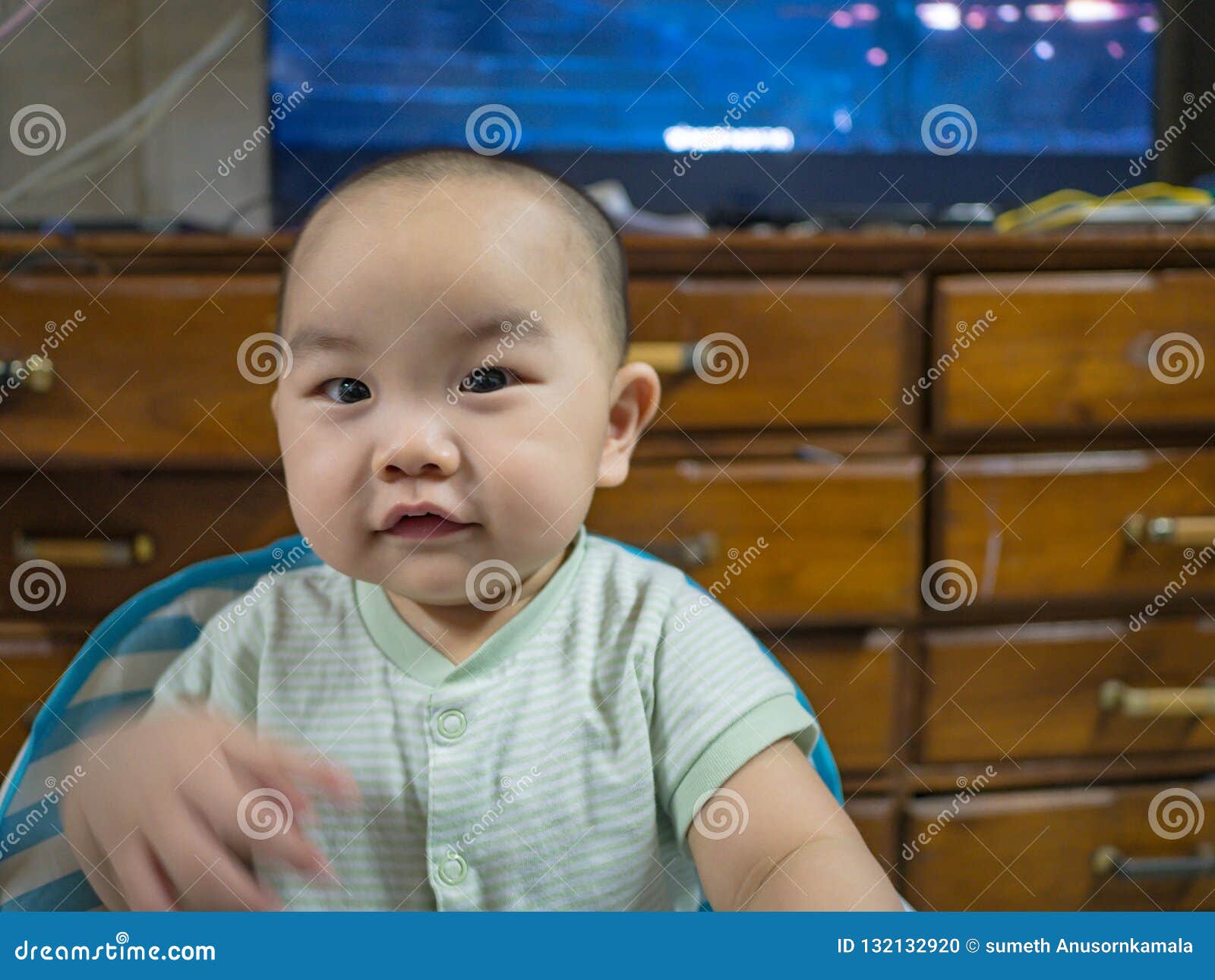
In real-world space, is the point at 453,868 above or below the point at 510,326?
below

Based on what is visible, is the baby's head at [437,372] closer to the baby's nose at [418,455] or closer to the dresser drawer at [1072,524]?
the baby's nose at [418,455]

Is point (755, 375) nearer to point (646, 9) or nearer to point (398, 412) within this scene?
point (646, 9)

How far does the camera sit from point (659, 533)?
756mm

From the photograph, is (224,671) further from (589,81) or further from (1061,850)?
(1061,850)

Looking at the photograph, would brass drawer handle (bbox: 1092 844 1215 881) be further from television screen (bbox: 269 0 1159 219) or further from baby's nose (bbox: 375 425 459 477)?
baby's nose (bbox: 375 425 459 477)

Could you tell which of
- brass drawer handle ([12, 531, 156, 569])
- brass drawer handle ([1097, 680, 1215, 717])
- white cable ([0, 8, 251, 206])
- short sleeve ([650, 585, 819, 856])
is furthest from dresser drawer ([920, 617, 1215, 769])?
white cable ([0, 8, 251, 206])

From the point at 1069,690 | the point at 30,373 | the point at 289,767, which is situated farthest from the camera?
the point at 1069,690

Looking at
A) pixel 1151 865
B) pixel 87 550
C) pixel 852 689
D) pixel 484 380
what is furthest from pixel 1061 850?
pixel 87 550

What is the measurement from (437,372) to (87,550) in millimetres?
502

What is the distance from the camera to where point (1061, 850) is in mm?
813

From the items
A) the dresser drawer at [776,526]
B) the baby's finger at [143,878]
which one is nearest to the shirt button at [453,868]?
the baby's finger at [143,878]

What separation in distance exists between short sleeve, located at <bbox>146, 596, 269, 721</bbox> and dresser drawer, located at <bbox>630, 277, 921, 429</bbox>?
376 mm

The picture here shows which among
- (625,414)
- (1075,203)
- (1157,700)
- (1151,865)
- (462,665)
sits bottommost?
(1151,865)

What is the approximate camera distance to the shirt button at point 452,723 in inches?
15.9
